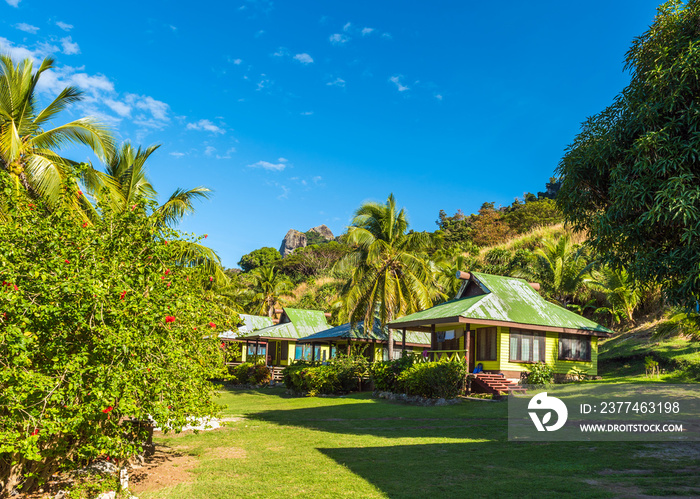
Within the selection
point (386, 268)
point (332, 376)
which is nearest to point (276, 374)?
point (332, 376)

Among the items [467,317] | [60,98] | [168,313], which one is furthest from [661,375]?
[60,98]

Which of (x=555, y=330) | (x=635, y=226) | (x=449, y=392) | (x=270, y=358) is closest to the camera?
(x=635, y=226)

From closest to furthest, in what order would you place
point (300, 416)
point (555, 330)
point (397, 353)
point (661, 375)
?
point (300, 416)
point (661, 375)
point (555, 330)
point (397, 353)

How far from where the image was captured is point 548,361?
22438mm

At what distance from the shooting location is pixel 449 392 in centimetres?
1850

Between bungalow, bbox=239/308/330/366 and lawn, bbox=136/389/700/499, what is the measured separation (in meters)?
20.9

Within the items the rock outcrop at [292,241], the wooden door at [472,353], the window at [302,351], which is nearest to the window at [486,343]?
the wooden door at [472,353]

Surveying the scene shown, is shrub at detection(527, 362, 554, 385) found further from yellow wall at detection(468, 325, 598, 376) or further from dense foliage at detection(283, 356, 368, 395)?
dense foliage at detection(283, 356, 368, 395)

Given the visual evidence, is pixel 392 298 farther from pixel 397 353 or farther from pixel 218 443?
pixel 218 443

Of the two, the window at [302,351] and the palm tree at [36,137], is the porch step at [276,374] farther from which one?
the palm tree at [36,137]

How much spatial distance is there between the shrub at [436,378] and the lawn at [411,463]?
4.00 meters

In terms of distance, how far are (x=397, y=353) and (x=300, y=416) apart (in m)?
15.7

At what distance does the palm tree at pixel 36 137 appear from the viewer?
41.9ft

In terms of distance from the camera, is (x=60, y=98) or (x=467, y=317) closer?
(x=60, y=98)
